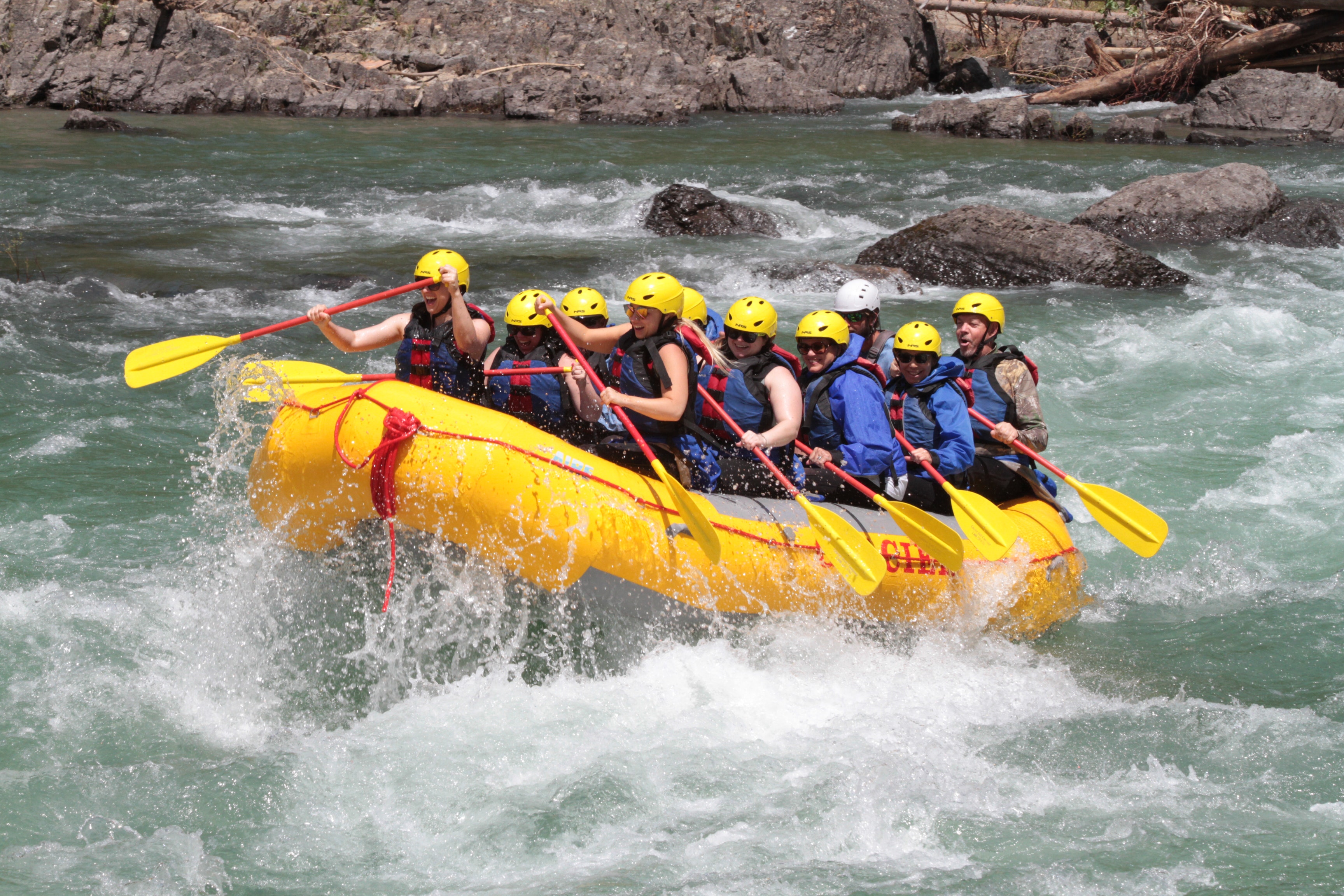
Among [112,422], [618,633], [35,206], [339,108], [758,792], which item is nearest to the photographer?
[758,792]

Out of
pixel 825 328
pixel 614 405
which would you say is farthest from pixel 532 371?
pixel 825 328

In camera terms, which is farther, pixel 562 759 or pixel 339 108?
pixel 339 108

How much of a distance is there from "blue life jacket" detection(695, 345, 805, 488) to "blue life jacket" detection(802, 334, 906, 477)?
210mm

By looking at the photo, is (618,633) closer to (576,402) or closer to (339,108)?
(576,402)

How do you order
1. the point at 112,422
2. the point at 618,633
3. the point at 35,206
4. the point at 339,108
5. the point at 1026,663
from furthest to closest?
1. the point at 339,108
2. the point at 35,206
3. the point at 112,422
4. the point at 1026,663
5. the point at 618,633

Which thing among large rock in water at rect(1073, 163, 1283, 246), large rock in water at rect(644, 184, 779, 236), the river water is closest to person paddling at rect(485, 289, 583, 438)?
the river water

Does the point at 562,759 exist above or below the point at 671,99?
below

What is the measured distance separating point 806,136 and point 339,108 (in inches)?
354

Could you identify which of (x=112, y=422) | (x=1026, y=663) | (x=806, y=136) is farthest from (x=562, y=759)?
(x=806, y=136)

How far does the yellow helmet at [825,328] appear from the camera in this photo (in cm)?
513

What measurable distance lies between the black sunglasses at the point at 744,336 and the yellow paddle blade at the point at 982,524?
101 cm

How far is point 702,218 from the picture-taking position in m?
13.8

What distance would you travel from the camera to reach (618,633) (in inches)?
191

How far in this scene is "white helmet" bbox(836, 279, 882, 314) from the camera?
5871mm
